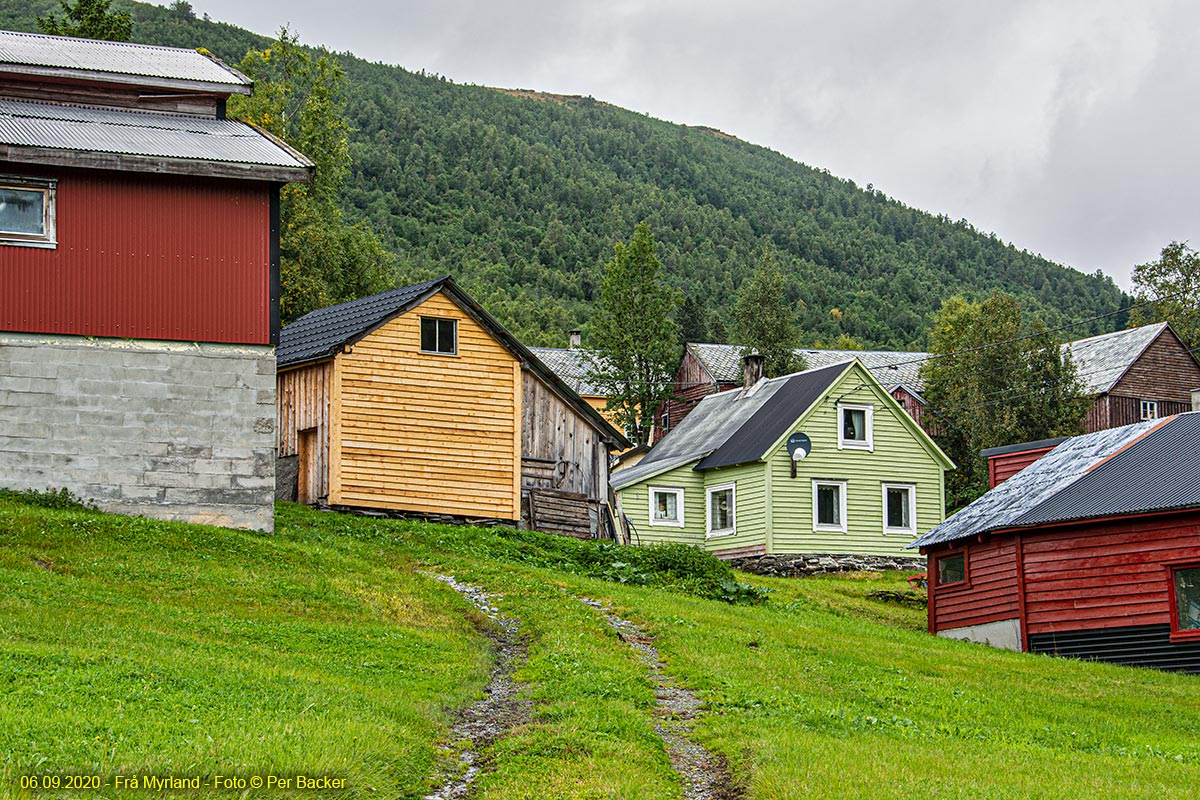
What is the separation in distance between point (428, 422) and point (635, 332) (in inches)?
1284

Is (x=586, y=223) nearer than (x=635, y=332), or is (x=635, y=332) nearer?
(x=635, y=332)

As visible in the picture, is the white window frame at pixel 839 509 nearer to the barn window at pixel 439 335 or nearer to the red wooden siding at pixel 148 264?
the barn window at pixel 439 335

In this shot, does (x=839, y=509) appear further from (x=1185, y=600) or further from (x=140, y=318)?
(x=140, y=318)

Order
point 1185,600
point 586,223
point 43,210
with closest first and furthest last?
point 43,210 < point 1185,600 < point 586,223

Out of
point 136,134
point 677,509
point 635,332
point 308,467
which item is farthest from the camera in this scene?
point 635,332

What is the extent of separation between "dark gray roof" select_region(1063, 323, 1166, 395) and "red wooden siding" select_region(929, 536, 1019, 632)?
122ft

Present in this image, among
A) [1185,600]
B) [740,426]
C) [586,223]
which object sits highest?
[586,223]

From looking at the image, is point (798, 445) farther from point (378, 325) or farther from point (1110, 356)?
point (1110, 356)

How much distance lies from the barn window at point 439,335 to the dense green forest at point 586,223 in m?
69.5

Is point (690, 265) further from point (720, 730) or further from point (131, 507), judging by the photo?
point (720, 730)

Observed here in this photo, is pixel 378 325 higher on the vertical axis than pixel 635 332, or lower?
lower

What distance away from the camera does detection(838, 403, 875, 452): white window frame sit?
161ft

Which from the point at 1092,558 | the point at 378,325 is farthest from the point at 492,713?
the point at 378,325

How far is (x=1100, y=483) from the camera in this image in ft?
109
